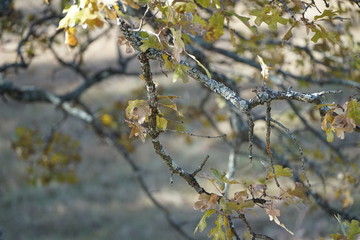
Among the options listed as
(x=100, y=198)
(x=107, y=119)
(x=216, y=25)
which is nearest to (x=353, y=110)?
(x=216, y=25)

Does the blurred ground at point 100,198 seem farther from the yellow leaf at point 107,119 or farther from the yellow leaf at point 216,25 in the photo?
the yellow leaf at point 216,25

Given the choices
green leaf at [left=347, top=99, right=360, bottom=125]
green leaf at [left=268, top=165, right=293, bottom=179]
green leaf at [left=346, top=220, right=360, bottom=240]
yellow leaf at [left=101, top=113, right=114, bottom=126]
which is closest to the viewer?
green leaf at [left=347, top=99, right=360, bottom=125]

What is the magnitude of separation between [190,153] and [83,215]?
10.0 feet

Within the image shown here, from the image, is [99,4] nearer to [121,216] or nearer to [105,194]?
[121,216]

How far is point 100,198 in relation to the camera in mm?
10930

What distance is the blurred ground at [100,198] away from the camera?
953cm

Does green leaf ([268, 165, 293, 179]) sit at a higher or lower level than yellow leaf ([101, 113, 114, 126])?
higher

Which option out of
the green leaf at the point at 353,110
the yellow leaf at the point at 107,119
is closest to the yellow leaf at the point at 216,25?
the green leaf at the point at 353,110

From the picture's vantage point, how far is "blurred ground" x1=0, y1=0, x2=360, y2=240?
31.3 feet

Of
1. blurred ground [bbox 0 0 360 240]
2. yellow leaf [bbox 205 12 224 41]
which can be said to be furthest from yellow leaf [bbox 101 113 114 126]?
yellow leaf [bbox 205 12 224 41]

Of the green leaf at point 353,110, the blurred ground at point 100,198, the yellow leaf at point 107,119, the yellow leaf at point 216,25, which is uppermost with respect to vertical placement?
the green leaf at point 353,110

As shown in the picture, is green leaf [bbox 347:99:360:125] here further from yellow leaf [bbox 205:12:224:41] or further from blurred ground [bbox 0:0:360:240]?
blurred ground [bbox 0:0:360:240]

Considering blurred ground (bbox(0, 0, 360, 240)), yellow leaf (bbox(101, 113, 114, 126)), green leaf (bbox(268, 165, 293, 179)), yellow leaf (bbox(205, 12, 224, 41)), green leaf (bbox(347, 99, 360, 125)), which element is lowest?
blurred ground (bbox(0, 0, 360, 240))

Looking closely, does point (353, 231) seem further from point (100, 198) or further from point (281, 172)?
point (100, 198)
